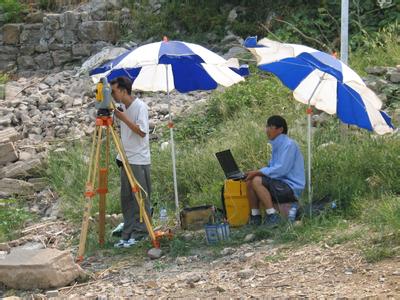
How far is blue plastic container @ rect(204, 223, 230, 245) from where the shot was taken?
7746 mm

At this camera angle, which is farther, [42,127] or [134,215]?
[42,127]

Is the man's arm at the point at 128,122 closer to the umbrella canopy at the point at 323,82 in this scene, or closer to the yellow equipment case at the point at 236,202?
the yellow equipment case at the point at 236,202

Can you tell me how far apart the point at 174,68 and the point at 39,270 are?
9.91ft

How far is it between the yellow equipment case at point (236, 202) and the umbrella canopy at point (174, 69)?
0.77m

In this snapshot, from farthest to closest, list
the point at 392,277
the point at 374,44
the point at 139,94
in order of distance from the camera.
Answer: the point at 139,94 < the point at 374,44 < the point at 392,277

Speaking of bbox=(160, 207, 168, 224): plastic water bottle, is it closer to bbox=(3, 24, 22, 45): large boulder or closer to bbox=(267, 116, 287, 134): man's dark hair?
bbox=(267, 116, 287, 134): man's dark hair

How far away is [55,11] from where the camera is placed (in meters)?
17.8

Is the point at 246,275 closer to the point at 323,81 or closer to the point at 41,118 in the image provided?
the point at 323,81

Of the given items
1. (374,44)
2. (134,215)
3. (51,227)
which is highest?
(374,44)

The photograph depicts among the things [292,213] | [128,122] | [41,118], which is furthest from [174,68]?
[41,118]

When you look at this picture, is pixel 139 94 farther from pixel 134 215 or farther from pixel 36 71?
pixel 134 215

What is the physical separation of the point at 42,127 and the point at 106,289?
6184 millimetres

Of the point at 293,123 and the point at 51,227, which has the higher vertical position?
the point at 293,123

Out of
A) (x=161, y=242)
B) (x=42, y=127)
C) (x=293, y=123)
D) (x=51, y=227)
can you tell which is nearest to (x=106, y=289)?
(x=161, y=242)
